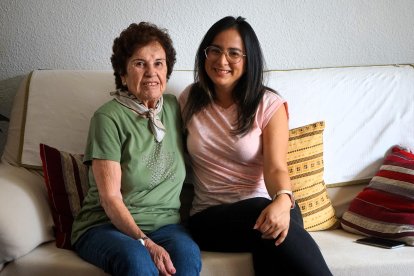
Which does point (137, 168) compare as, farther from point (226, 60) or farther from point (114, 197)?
point (226, 60)

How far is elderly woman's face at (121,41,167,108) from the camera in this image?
1670 mm

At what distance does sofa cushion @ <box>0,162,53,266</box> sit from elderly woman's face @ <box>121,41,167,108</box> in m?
0.46

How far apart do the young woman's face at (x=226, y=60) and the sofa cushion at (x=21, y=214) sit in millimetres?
684

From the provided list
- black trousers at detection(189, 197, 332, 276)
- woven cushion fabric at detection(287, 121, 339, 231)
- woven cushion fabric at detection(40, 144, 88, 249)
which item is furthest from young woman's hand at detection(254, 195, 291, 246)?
woven cushion fabric at detection(40, 144, 88, 249)

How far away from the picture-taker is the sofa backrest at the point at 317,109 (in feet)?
6.50

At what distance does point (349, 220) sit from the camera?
1.95 metres

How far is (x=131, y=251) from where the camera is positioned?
143 centimetres

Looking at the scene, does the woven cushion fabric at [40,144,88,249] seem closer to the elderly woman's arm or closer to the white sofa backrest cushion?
the elderly woman's arm

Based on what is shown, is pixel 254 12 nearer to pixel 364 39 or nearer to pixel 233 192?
pixel 364 39

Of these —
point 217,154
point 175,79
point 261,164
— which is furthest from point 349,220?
point 175,79

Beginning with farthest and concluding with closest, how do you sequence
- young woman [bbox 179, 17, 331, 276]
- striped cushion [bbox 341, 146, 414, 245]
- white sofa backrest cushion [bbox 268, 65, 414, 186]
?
white sofa backrest cushion [bbox 268, 65, 414, 186] → striped cushion [bbox 341, 146, 414, 245] → young woman [bbox 179, 17, 331, 276]

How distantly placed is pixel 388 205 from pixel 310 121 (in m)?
0.42

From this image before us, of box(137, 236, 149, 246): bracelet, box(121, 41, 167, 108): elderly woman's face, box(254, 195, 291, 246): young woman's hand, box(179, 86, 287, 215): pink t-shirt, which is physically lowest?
box(137, 236, 149, 246): bracelet

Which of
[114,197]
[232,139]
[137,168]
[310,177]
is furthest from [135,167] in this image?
[310,177]
